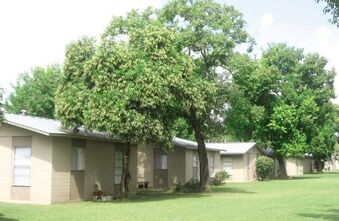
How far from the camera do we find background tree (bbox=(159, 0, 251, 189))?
3262cm

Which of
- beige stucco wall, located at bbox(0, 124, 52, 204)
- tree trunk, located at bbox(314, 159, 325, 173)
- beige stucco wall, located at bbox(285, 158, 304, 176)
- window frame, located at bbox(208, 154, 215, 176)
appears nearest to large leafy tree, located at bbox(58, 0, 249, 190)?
beige stucco wall, located at bbox(0, 124, 52, 204)

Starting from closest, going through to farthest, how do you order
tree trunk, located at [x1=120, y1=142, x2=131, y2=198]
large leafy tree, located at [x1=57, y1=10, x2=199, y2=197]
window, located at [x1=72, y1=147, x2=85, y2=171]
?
large leafy tree, located at [x1=57, y1=10, x2=199, y2=197] → window, located at [x1=72, y1=147, x2=85, y2=171] → tree trunk, located at [x1=120, y1=142, x2=131, y2=198]

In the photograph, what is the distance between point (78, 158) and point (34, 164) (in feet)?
7.89

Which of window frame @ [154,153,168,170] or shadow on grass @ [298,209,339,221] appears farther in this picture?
window frame @ [154,153,168,170]

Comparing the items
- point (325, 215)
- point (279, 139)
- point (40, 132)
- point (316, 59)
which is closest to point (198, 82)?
point (40, 132)

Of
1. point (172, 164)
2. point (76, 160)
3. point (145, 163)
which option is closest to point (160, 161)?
point (172, 164)

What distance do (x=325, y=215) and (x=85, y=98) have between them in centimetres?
1184

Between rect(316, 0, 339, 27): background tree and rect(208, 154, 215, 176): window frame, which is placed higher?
rect(316, 0, 339, 27): background tree

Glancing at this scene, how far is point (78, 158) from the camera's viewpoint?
26000 millimetres

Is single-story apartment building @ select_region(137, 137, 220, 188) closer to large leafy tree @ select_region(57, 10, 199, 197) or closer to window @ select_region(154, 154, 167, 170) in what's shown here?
window @ select_region(154, 154, 167, 170)

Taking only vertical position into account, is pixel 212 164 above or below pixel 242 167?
above

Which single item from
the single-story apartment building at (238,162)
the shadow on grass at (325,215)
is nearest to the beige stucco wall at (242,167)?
the single-story apartment building at (238,162)

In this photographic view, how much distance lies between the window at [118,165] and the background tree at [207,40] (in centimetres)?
471

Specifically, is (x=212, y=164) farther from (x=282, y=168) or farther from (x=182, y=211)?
(x=182, y=211)
